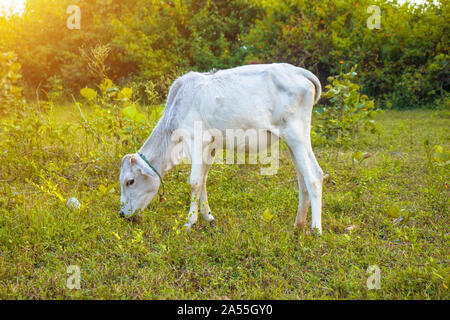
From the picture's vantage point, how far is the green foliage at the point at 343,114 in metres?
5.76

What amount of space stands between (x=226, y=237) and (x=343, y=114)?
3.73 meters

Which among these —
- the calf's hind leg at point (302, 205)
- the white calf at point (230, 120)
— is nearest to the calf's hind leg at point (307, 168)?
the white calf at point (230, 120)

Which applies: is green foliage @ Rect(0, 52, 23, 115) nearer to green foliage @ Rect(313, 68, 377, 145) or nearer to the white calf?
the white calf

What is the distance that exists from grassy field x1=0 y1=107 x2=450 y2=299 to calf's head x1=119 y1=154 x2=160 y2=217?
162 mm

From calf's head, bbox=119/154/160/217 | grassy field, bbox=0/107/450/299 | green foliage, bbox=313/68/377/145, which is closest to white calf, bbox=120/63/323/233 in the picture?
calf's head, bbox=119/154/160/217

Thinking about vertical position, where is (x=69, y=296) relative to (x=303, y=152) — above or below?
below

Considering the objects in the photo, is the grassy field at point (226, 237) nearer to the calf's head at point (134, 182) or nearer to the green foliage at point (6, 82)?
the calf's head at point (134, 182)

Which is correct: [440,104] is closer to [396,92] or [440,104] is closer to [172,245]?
[396,92]

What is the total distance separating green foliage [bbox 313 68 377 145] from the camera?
576 centimetres

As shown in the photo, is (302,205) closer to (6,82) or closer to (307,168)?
(307,168)

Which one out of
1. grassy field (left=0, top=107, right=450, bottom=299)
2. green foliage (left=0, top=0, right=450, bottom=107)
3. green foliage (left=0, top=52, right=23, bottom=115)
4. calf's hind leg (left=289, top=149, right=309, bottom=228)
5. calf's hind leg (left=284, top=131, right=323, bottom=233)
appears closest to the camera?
grassy field (left=0, top=107, right=450, bottom=299)
